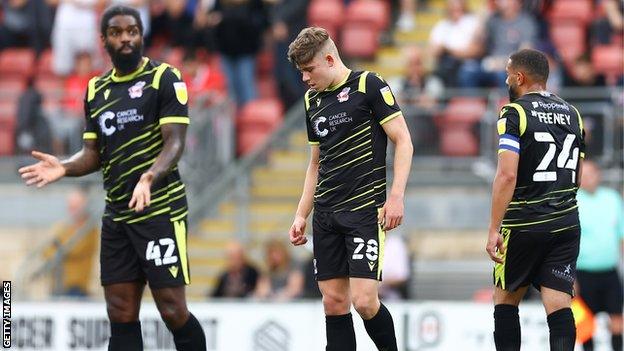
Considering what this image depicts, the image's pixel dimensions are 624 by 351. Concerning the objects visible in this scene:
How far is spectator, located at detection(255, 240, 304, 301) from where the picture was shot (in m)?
16.5

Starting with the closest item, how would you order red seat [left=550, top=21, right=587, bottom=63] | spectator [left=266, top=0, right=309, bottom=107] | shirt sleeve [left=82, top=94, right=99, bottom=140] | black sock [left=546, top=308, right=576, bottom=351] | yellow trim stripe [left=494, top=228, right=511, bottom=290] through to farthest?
black sock [left=546, top=308, right=576, bottom=351], yellow trim stripe [left=494, top=228, right=511, bottom=290], shirt sleeve [left=82, top=94, right=99, bottom=140], red seat [left=550, top=21, right=587, bottom=63], spectator [left=266, top=0, right=309, bottom=107]

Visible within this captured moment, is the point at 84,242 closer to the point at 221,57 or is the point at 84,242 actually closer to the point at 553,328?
the point at 221,57

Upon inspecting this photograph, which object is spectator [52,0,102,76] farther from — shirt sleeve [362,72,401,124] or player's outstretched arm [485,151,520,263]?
player's outstretched arm [485,151,520,263]

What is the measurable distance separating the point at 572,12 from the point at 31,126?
720 centimetres

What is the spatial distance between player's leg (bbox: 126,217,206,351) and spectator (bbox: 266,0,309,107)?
28.8ft

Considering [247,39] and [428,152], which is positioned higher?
[247,39]

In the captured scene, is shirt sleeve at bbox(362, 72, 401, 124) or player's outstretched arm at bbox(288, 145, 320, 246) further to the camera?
player's outstretched arm at bbox(288, 145, 320, 246)

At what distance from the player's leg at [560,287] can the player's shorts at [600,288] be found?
4.14 m

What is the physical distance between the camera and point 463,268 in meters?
17.5

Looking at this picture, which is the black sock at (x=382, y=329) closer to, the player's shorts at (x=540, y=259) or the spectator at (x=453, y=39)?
the player's shorts at (x=540, y=259)

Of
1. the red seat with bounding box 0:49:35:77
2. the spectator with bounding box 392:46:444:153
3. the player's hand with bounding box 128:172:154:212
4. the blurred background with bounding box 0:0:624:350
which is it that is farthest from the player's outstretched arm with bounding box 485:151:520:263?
the red seat with bounding box 0:49:35:77

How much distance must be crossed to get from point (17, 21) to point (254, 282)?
22.0 feet

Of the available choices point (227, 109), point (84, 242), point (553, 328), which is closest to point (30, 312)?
point (84, 242)

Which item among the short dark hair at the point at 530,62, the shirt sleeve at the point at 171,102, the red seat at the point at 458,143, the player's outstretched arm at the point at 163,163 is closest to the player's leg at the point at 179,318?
the player's outstretched arm at the point at 163,163
